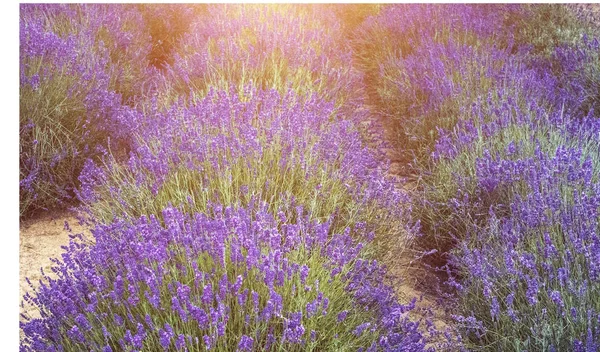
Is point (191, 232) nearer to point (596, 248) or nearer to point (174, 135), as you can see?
point (174, 135)

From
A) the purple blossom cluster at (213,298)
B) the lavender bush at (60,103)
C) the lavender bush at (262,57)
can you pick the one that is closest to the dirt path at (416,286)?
the purple blossom cluster at (213,298)

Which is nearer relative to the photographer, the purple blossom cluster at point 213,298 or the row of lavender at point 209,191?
the purple blossom cluster at point 213,298

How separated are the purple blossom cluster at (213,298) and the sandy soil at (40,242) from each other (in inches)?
38.7

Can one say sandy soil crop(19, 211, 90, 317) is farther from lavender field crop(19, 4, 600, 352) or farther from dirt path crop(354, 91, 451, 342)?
dirt path crop(354, 91, 451, 342)

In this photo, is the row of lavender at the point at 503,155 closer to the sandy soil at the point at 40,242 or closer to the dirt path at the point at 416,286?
the dirt path at the point at 416,286

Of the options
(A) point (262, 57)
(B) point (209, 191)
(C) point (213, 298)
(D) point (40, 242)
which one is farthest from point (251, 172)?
(A) point (262, 57)

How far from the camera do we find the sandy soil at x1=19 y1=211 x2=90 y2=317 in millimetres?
3129

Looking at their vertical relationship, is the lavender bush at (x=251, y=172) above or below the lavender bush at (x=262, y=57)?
below

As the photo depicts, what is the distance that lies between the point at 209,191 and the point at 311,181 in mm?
529

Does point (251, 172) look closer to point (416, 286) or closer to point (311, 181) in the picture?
point (311, 181)

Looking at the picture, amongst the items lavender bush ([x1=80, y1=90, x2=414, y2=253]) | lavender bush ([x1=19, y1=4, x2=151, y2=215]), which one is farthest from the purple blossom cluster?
lavender bush ([x1=19, y1=4, x2=151, y2=215])

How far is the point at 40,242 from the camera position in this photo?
3387mm

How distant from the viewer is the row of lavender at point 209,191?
1.98 m
